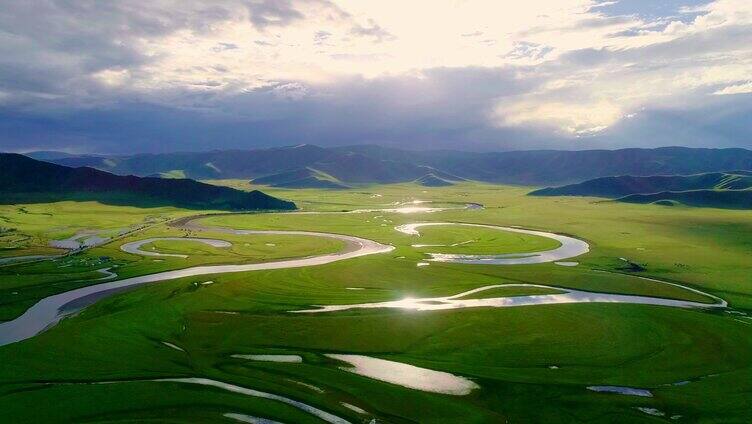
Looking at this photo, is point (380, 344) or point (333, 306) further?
point (333, 306)

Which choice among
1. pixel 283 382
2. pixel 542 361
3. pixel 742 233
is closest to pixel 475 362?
pixel 542 361

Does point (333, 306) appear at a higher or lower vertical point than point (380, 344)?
higher

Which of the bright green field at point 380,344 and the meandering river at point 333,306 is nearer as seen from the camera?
the bright green field at point 380,344

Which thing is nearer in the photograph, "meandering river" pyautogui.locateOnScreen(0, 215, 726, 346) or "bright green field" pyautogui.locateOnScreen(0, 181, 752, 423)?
"bright green field" pyautogui.locateOnScreen(0, 181, 752, 423)

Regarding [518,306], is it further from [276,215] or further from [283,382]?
[276,215]

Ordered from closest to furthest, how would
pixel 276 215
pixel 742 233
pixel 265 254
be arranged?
1. pixel 265 254
2. pixel 742 233
3. pixel 276 215

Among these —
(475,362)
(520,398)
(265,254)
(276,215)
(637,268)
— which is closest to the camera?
(520,398)

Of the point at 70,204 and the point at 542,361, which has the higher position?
the point at 70,204

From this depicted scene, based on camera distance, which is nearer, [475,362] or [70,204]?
[475,362]
